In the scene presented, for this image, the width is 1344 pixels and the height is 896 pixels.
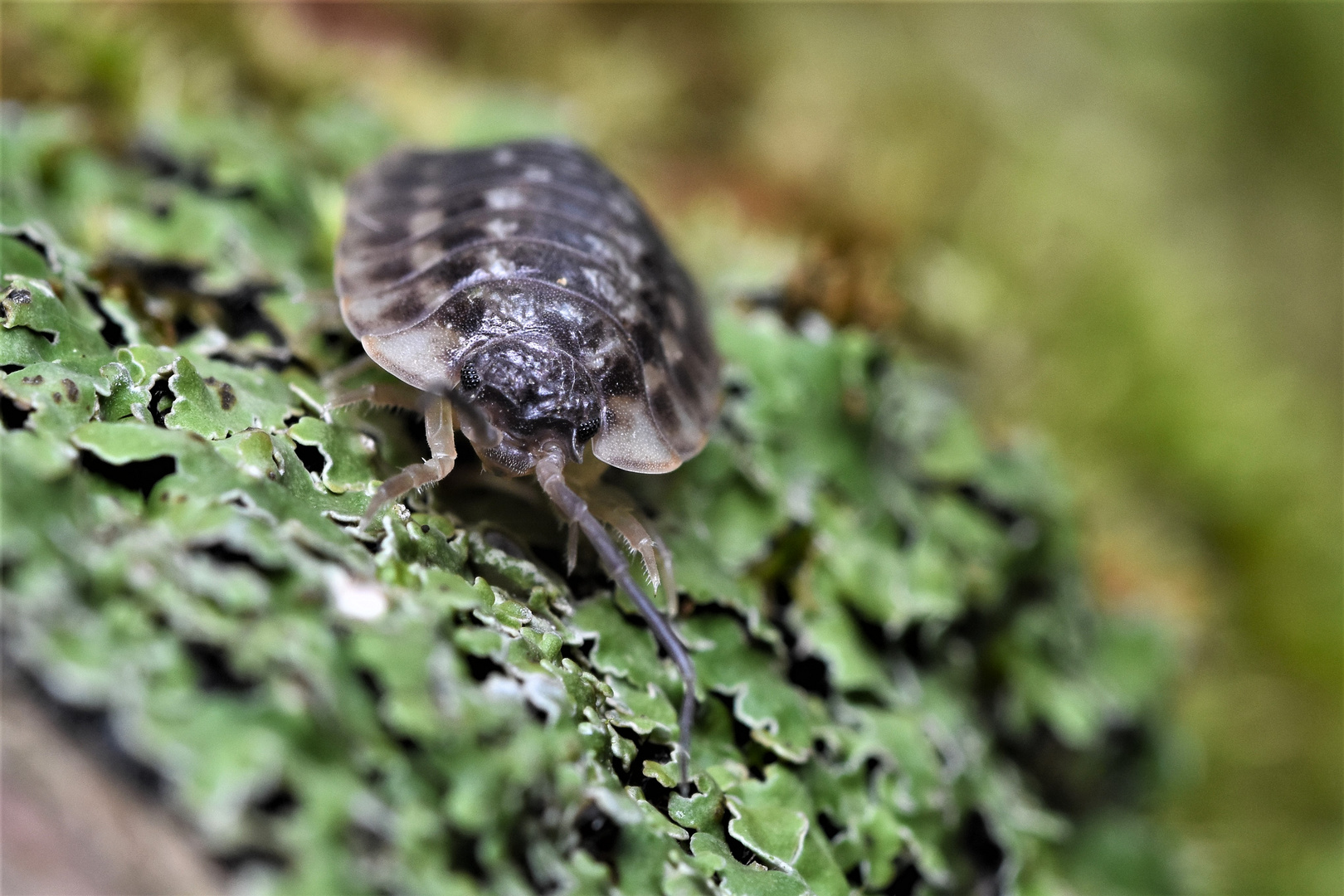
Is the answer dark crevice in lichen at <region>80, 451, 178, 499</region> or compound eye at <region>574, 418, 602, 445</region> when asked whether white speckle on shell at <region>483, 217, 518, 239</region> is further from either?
dark crevice in lichen at <region>80, 451, 178, 499</region>

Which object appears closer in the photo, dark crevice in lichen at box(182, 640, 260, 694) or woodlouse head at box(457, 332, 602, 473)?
dark crevice in lichen at box(182, 640, 260, 694)

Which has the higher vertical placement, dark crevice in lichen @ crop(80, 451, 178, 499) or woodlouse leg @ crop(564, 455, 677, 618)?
dark crevice in lichen @ crop(80, 451, 178, 499)

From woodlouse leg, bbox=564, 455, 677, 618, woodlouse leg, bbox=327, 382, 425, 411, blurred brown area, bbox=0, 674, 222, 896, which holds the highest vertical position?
blurred brown area, bbox=0, 674, 222, 896

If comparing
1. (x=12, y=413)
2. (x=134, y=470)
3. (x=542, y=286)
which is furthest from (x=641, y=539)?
(x=12, y=413)

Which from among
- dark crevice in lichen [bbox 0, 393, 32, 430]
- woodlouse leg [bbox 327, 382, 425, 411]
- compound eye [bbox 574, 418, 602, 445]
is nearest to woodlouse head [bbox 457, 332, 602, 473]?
compound eye [bbox 574, 418, 602, 445]

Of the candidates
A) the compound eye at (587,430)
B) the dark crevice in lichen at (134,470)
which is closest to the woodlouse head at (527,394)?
the compound eye at (587,430)

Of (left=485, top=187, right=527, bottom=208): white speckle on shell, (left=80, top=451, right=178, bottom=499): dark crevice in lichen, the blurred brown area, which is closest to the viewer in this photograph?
the blurred brown area

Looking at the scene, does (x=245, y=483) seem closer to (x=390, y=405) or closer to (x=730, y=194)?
(x=390, y=405)

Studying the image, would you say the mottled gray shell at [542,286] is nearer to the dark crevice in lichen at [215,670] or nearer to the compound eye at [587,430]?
the compound eye at [587,430]

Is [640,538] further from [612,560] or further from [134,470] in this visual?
[134,470]
